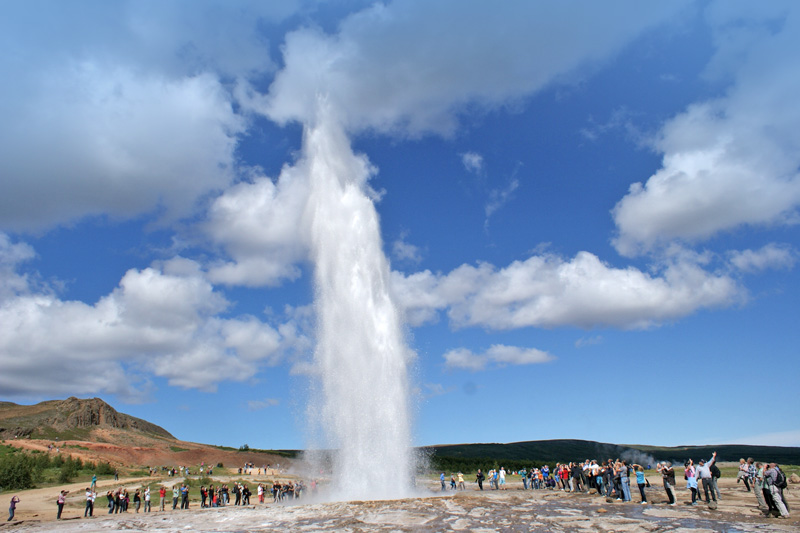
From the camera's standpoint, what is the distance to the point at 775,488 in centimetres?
1551

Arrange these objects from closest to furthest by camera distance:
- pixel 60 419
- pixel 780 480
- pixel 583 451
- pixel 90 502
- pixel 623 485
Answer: pixel 780 480 → pixel 623 485 → pixel 90 502 → pixel 60 419 → pixel 583 451

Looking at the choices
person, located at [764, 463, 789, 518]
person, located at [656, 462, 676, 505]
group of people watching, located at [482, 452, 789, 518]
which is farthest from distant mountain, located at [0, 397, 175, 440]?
person, located at [764, 463, 789, 518]

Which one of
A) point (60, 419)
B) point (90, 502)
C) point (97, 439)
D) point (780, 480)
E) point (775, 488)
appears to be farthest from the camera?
point (60, 419)

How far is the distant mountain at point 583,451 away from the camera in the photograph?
447 feet

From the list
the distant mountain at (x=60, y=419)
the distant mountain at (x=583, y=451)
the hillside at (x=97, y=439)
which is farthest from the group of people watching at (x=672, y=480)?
the distant mountain at (x=583, y=451)

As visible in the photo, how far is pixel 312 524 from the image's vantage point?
1773 cm

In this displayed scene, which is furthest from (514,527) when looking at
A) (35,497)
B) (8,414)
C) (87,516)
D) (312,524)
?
(8,414)

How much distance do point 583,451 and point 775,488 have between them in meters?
151

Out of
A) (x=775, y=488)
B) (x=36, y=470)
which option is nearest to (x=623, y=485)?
(x=775, y=488)

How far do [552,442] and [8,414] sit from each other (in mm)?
156893

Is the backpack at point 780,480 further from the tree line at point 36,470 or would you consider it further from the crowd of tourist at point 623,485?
the tree line at point 36,470

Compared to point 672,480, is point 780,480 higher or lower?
higher

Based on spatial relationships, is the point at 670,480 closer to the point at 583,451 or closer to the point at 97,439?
the point at 97,439

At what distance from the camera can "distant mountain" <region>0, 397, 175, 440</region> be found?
330 ft
